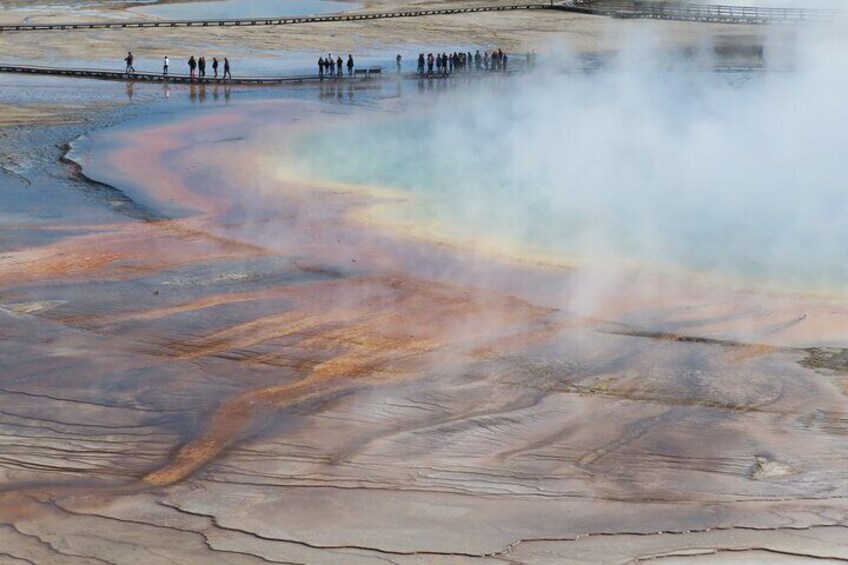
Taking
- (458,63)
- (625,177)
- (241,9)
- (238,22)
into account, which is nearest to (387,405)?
(625,177)

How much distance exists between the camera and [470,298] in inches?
480

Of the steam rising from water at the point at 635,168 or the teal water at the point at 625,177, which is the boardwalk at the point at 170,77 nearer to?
the steam rising from water at the point at 635,168

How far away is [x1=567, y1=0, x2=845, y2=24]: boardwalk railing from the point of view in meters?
38.8

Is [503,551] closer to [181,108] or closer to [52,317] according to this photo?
[52,317]

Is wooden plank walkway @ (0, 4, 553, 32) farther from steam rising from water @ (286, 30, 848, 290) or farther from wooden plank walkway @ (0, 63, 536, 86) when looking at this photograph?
steam rising from water @ (286, 30, 848, 290)

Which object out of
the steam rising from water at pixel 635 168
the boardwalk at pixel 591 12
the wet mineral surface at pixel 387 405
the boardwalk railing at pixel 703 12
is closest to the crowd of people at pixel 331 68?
the steam rising from water at pixel 635 168

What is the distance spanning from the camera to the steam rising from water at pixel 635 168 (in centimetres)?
1412

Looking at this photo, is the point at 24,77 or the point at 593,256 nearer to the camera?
the point at 593,256

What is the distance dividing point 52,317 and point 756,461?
21.0 feet

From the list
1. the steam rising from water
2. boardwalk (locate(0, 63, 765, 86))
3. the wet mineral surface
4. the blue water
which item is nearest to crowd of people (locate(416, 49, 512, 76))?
boardwalk (locate(0, 63, 765, 86))

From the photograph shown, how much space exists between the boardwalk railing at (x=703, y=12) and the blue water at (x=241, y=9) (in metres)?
9.37

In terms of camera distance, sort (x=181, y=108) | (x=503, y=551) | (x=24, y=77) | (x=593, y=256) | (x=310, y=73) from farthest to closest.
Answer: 1. (x=310, y=73)
2. (x=24, y=77)
3. (x=181, y=108)
4. (x=593, y=256)
5. (x=503, y=551)

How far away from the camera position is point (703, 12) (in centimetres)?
4184

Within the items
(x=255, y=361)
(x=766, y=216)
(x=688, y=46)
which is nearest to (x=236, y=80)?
(x=688, y=46)
